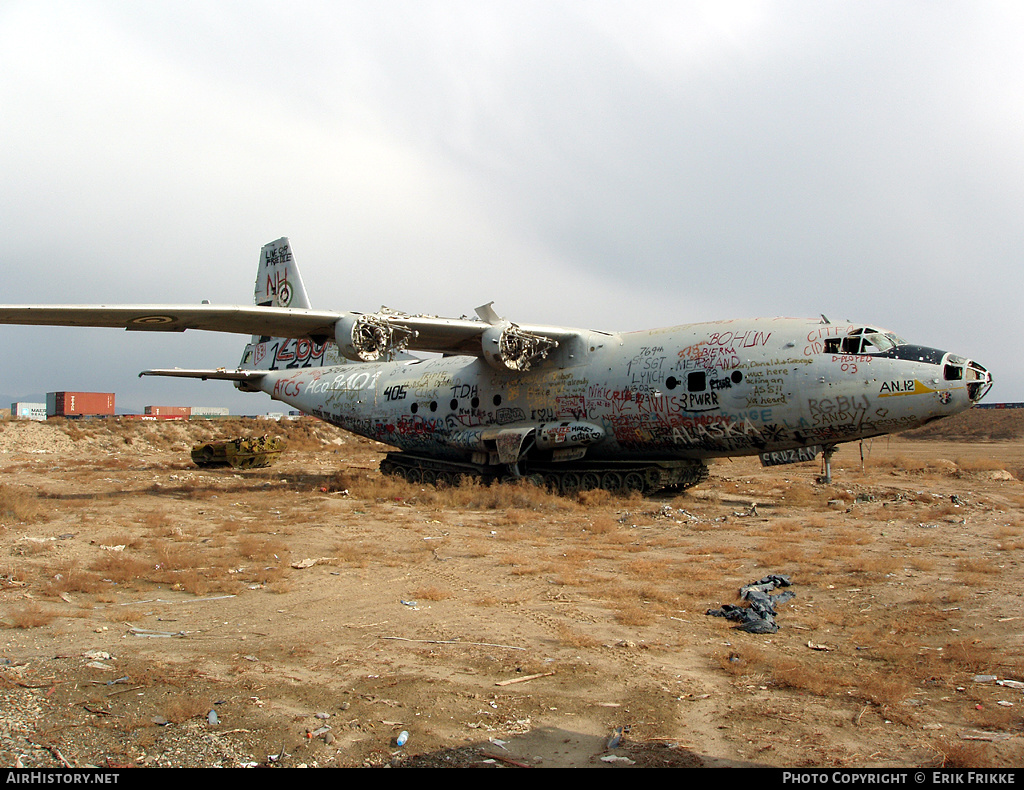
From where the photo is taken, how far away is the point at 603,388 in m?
16.1

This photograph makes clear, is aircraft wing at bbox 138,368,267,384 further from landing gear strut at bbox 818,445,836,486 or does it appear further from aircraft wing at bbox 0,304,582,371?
landing gear strut at bbox 818,445,836,486

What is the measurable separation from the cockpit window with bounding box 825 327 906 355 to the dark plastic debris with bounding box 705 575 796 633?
23.4 feet

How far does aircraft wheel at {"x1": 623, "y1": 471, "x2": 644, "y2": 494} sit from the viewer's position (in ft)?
53.0

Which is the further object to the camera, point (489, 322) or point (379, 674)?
point (489, 322)

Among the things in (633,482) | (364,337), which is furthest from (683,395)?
(364,337)

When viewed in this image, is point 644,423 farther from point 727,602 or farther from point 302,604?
point 302,604

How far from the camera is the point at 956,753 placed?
3605 mm

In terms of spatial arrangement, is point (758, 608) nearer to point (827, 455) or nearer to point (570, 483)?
point (827, 455)

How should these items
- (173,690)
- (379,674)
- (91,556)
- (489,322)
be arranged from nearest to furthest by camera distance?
(173,690) < (379,674) < (91,556) < (489,322)

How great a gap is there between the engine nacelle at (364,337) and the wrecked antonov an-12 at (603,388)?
3 centimetres

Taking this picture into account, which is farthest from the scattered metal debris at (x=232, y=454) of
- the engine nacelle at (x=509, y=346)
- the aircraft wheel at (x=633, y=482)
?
the aircraft wheel at (x=633, y=482)

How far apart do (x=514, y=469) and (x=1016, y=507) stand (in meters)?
11.0

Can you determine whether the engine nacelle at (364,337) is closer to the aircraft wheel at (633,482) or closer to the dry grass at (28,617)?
the aircraft wheel at (633,482)

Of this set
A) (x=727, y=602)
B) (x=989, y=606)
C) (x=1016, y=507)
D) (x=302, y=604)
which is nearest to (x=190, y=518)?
(x=302, y=604)
